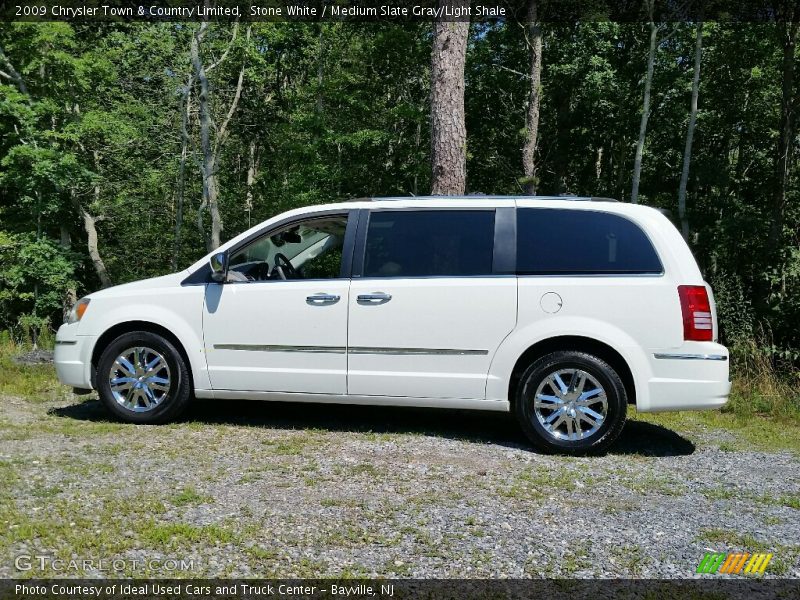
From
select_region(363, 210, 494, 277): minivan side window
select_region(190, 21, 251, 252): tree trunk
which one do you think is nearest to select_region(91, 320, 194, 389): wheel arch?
select_region(363, 210, 494, 277): minivan side window

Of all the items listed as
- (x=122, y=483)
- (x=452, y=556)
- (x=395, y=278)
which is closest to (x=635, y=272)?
(x=395, y=278)

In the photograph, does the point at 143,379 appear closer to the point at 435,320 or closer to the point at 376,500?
the point at 435,320

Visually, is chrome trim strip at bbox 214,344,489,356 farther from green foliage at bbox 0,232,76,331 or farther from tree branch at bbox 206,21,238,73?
tree branch at bbox 206,21,238,73

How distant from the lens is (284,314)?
641cm

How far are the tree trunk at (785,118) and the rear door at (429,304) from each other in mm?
23129

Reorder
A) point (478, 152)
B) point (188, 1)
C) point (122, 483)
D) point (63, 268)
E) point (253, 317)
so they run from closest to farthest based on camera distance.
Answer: point (122, 483) → point (253, 317) → point (63, 268) → point (188, 1) → point (478, 152)

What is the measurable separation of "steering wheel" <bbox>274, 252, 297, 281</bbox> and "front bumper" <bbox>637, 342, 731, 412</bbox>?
3.01 metres

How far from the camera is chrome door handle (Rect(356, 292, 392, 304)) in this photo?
20.4ft

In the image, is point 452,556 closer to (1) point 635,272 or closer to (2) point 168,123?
(1) point 635,272

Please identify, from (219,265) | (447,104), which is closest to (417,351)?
(219,265)

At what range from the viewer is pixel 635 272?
19.4 feet

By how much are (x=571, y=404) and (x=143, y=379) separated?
3.64 m

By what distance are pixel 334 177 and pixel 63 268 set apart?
30.2 feet

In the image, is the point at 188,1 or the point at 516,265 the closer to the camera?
the point at 516,265
